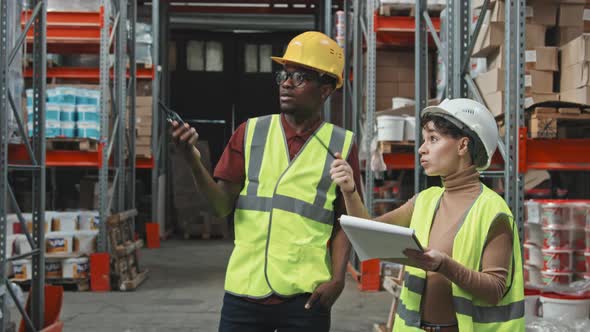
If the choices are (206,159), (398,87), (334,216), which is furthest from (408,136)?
(206,159)

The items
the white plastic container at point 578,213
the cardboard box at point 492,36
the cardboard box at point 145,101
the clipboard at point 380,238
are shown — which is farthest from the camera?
the cardboard box at point 145,101

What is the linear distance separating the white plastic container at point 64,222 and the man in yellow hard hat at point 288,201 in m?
6.63

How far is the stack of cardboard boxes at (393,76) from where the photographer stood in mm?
9555

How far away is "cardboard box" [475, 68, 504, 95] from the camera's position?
5648 mm

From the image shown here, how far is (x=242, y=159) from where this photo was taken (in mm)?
2770

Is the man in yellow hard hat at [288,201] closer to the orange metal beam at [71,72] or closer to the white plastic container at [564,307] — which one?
the white plastic container at [564,307]

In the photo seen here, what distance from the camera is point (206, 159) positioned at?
16.8 meters

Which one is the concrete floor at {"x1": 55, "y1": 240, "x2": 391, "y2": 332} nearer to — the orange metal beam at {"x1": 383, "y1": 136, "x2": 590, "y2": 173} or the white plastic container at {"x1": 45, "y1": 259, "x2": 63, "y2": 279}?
the white plastic container at {"x1": 45, "y1": 259, "x2": 63, "y2": 279}

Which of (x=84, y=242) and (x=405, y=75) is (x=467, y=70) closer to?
(x=405, y=75)

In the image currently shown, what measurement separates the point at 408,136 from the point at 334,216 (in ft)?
19.1

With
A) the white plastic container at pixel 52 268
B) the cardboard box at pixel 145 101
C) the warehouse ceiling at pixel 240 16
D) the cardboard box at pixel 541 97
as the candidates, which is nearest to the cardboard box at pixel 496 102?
the cardboard box at pixel 541 97

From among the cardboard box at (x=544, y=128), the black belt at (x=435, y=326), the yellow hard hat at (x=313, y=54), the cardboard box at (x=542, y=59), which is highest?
the cardboard box at (x=542, y=59)

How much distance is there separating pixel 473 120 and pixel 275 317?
0.99 meters

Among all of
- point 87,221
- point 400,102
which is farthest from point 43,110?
point 400,102
